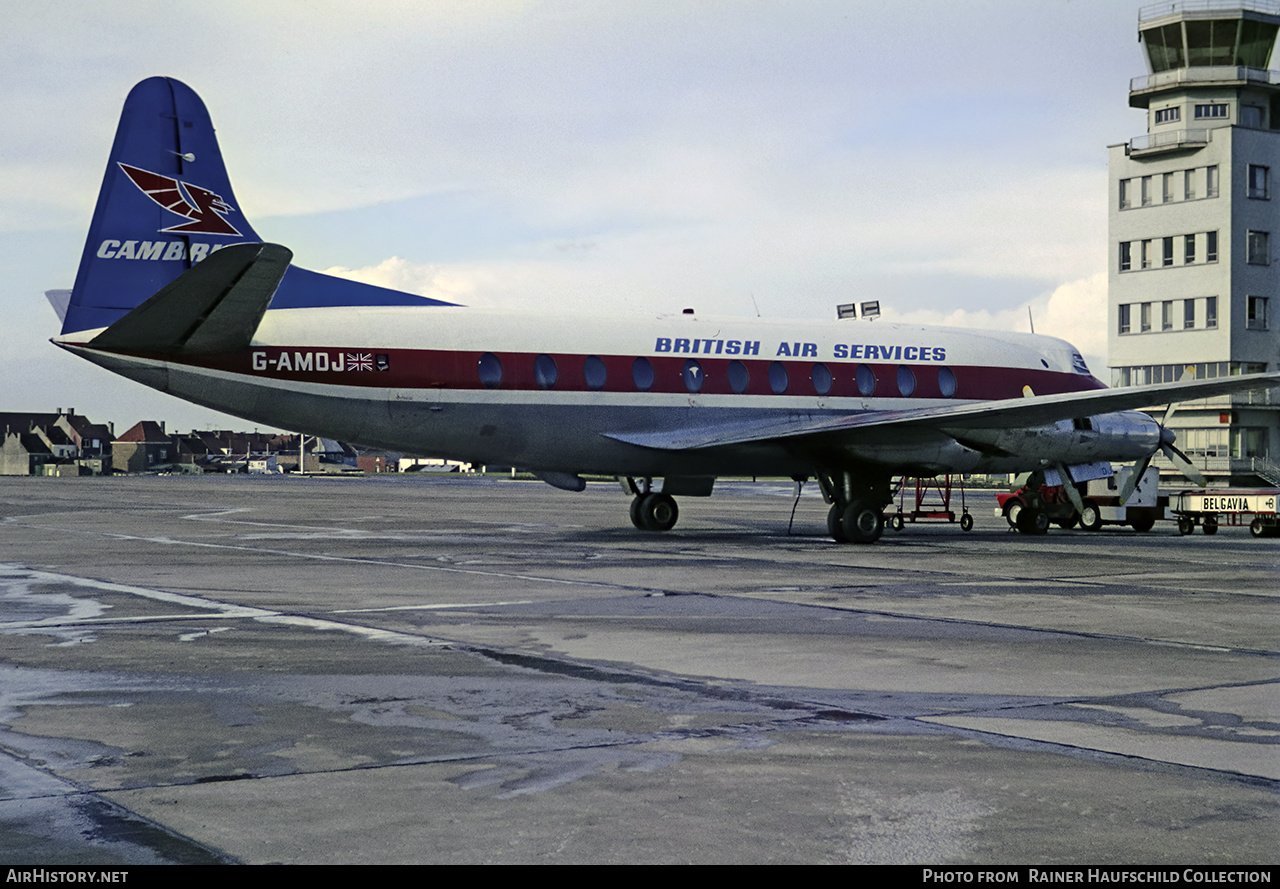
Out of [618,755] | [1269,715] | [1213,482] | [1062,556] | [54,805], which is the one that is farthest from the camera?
[1213,482]

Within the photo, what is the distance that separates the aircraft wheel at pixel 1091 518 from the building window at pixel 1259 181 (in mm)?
60755

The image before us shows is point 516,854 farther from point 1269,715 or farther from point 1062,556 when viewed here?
point 1062,556

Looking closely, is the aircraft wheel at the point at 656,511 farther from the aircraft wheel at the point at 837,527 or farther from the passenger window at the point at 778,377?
the aircraft wheel at the point at 837,527

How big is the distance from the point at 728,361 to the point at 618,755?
64.2 ft

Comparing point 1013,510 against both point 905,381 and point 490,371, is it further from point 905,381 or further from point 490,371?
point 490,371

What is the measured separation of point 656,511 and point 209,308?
11.3m

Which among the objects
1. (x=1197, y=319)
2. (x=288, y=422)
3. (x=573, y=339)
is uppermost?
(x=1197, y=319)

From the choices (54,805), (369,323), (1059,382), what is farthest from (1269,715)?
(1059,382)

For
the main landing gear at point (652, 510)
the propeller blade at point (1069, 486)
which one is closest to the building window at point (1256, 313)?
the propeller blade at point (1069, 486)

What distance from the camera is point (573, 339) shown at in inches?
956

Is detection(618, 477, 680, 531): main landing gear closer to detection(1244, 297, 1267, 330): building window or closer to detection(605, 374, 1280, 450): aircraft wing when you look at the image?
detection(605, 374, 1280, 450): aircraft wing

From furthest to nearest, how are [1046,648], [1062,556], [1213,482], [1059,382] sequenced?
[1213,482]
[1059,382]
[1062,556]
[1046,648]

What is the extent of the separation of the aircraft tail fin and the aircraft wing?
8.88m

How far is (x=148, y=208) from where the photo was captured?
72.1ft
